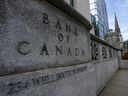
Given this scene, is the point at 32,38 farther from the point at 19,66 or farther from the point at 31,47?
the point at 19,66

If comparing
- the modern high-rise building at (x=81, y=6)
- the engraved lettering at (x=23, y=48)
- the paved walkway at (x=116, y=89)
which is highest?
the modern high-rise building at (x=81, y=6)

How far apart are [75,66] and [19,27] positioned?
135 cm

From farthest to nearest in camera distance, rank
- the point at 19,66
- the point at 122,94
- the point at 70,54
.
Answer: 1. the point at 122,94
2. the point at 70,54
3. the point at 19,66

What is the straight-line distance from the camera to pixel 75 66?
2.35m

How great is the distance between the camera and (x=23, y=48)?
1312mm

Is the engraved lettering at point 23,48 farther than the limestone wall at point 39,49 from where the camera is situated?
Yes

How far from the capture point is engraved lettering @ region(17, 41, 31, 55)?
127 centimetres

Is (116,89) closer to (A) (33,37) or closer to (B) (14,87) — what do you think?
(A) (33,37)

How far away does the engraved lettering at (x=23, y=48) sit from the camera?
1.27 m

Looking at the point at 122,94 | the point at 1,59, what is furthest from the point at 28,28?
the point at 122,94

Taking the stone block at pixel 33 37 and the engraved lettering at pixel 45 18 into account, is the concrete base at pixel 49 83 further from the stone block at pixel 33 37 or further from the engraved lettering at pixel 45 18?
the engraved lettering at pixel 45 18

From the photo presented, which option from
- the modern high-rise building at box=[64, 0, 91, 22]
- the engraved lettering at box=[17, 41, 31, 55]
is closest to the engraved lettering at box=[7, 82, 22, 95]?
the engraved lettering at box=[17, 41, 31, 55]

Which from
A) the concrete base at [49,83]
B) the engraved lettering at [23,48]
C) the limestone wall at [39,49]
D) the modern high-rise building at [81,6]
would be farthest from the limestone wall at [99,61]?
the modern high-rise building at [81,6]

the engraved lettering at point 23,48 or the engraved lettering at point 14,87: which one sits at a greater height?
the engraved lettering at point 23,48
